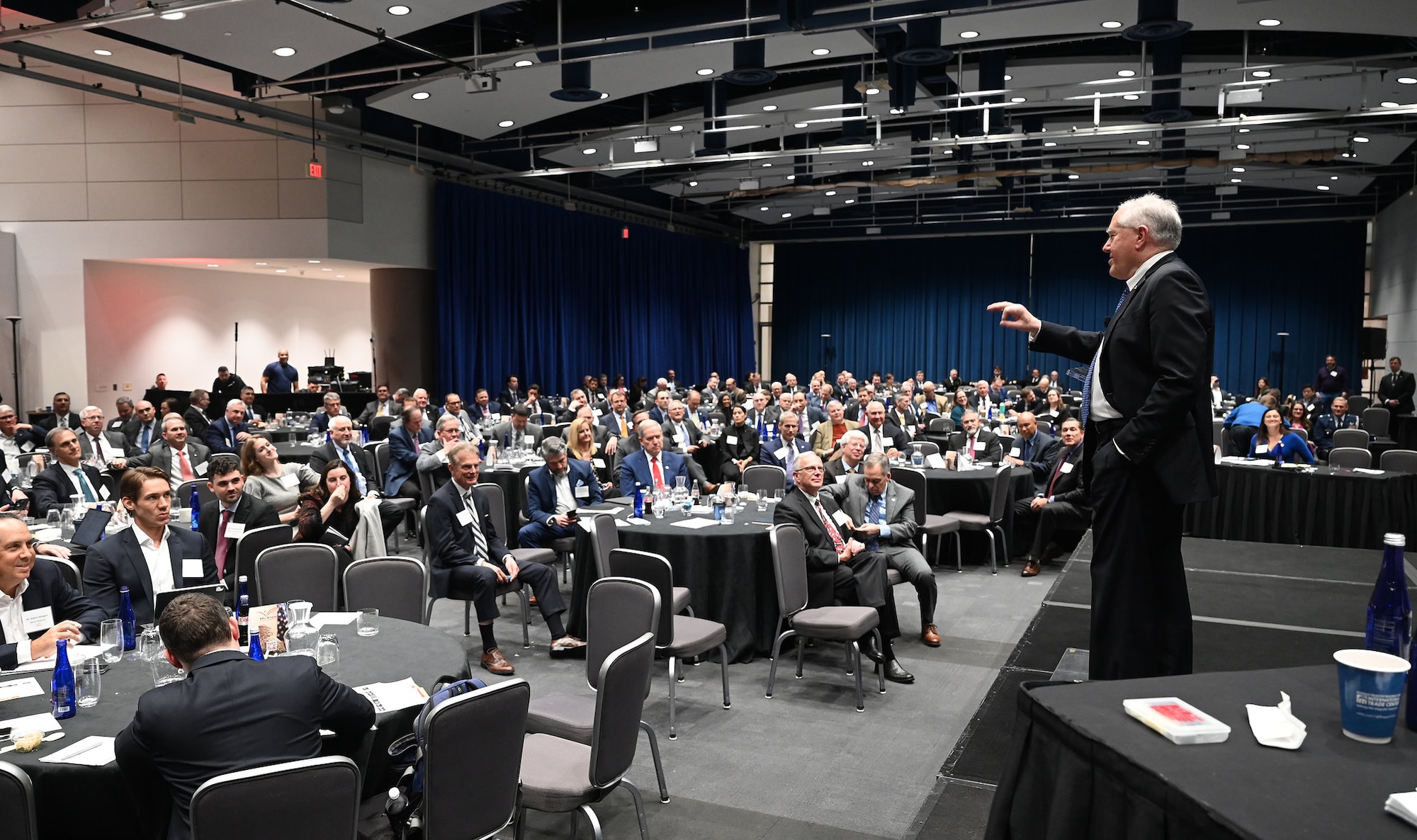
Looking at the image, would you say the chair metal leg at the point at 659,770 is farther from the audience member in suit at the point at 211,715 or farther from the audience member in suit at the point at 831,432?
the audience member in suit at the point at 831,432

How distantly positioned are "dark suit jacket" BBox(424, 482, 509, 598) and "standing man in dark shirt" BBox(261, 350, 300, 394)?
1111 cm

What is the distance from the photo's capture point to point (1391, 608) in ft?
5.94

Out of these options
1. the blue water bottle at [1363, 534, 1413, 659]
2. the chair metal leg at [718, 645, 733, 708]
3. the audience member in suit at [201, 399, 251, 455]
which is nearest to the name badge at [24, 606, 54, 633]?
the chair metal leg at [718, 645, 733, 708]

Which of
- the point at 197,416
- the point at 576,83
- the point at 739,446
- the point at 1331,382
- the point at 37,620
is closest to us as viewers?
the point at 37,620

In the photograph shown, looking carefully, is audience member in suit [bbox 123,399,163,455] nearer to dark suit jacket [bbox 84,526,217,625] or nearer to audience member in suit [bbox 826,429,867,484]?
dark suit jacket [bbox 84,526,217,625]

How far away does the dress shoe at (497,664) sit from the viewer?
5.78 metres

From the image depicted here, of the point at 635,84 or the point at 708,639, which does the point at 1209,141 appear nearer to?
the point at 635,84

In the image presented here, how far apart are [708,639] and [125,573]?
8.87 ft

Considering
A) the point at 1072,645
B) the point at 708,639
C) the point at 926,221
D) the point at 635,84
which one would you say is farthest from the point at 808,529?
the point at 926,221

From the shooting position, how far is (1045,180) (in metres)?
21.0

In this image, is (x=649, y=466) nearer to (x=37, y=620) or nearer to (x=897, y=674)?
(x=897, y=674)

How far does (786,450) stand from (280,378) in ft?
34.2

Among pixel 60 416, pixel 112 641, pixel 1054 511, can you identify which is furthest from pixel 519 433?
pixel 112 641

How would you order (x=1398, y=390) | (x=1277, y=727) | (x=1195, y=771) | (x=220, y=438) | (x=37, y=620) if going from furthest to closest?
(x=1398, y=390) < (x=220, y=438) < (x=37, y=620) < (x=1277, y=727) < (x=1195, y=771)
